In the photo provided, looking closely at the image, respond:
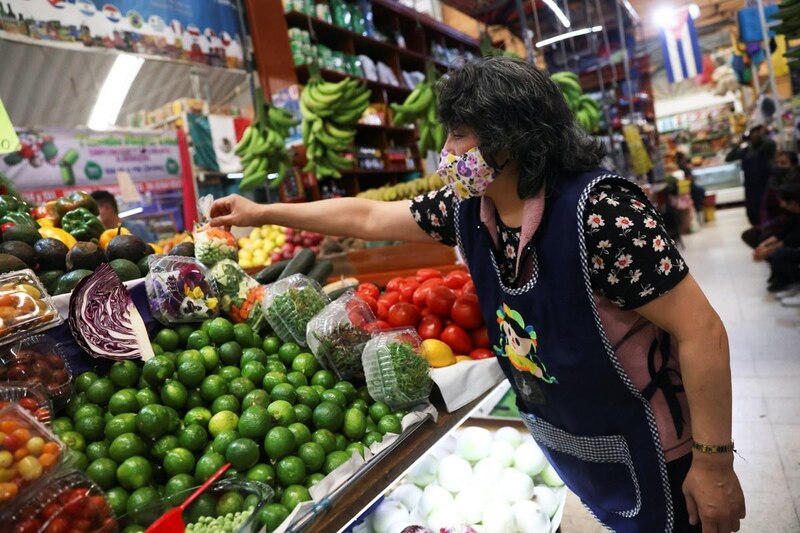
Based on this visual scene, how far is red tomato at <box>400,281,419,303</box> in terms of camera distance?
90.6 inches

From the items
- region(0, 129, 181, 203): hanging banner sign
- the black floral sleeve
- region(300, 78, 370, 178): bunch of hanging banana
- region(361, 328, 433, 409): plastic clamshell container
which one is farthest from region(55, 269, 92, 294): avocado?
region(0, 129, 181, 203): hanging banner sign

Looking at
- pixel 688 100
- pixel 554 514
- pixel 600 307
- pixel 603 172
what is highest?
pixel 688 100

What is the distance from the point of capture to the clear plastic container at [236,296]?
1.91 meters

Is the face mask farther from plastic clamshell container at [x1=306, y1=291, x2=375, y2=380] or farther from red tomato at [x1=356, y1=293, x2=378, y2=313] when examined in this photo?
red tomato at [x1=356, y1=293, x2=378, y2=313]

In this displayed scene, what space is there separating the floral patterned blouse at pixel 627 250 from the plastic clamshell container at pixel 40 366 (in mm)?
1325

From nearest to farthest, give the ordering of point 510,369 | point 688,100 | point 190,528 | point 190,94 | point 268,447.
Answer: point 190,528 → point 268,447 → point 510,369 → point 190,94 → point 688,100

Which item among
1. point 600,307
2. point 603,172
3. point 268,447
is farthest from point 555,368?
point 268,447

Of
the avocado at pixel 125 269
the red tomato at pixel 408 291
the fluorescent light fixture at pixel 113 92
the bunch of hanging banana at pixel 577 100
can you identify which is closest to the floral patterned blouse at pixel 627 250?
the red tomato at pixel 408 291

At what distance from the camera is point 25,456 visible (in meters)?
0.95

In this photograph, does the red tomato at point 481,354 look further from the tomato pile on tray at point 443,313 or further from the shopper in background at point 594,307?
the shopper in background at point 594,307

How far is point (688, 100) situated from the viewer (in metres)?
18.7

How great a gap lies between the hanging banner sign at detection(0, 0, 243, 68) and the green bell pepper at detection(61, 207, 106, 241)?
10.2 ft

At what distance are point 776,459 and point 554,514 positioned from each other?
5.52 feet

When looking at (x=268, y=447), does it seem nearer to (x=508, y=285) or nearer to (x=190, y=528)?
(x=190, y=528)
